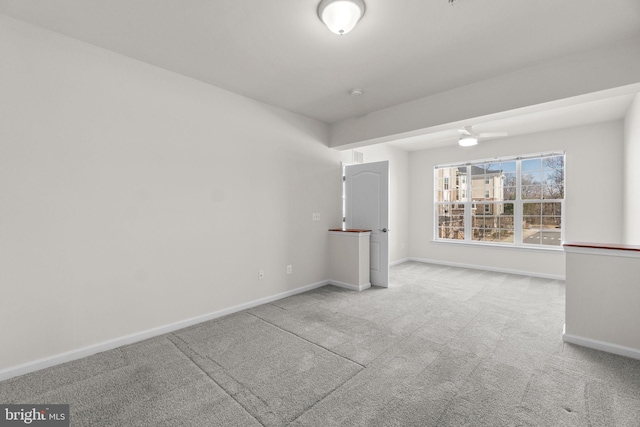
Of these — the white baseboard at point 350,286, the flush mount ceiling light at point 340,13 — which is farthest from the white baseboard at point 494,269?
the flush mount ceiling light at point 340,13

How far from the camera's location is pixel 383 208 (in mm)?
4742

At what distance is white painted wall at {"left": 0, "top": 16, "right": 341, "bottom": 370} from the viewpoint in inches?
87.3

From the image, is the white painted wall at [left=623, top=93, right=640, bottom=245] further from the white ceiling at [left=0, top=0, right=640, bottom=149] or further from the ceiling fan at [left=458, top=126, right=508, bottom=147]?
the white ceiling at [left=0, top=0, right=640, bottom=149]

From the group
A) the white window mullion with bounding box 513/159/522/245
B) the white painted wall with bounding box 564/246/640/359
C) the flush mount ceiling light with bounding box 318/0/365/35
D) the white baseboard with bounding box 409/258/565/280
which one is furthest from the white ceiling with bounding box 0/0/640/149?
the white baseboard with bounding box 409/258/565/280

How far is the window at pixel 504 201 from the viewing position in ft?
17.3


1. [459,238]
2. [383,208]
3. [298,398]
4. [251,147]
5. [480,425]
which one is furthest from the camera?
[459,238]

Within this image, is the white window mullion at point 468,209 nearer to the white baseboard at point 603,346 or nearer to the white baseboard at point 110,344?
the white baseboard at point 603,346

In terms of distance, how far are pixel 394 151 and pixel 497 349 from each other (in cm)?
476

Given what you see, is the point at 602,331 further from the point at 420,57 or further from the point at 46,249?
the point at 46,249

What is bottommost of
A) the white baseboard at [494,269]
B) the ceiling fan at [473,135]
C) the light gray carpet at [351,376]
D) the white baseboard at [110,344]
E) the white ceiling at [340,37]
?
the light gray carpet at [351,376]

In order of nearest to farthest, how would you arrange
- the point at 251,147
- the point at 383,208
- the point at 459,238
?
the point at 251,147
the point at 383,208
the point at 459,238

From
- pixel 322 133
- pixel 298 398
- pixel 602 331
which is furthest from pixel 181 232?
pixel 602 331

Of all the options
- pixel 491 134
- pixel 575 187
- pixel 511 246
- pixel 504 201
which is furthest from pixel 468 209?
pixel 491 134

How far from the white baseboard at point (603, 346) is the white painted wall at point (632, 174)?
1.70 m
